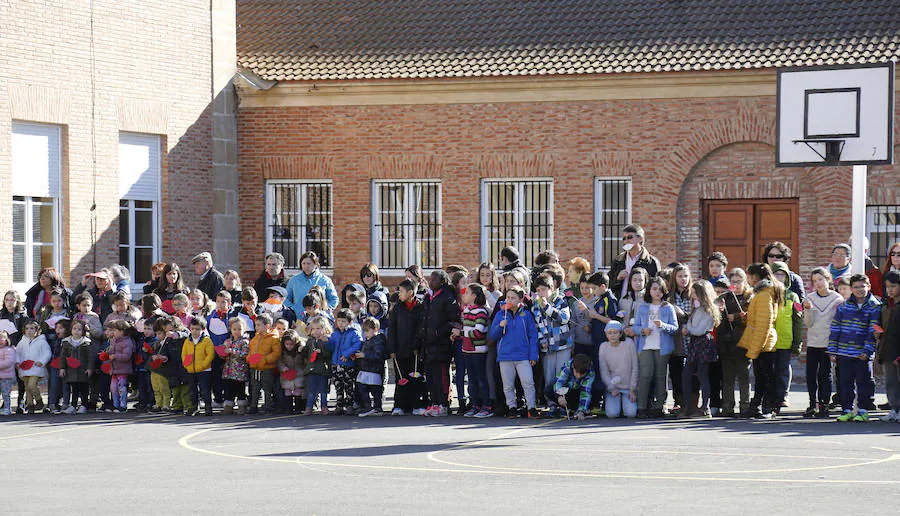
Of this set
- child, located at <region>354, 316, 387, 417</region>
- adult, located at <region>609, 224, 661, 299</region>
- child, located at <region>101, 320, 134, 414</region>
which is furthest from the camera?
child, located at <region>101, 320, 134, 414</region>

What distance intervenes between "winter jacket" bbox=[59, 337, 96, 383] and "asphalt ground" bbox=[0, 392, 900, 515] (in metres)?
0.98

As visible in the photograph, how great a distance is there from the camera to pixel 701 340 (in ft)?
50.6

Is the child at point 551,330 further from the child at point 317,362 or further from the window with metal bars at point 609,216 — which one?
the window with metal bars at point 609,216

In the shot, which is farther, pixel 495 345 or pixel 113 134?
pixel 113 134

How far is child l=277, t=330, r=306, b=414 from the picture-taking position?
1639cm

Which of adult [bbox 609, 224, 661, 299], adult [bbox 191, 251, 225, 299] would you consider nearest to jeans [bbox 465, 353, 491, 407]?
adult [bbox 609, 224, 661, 299]

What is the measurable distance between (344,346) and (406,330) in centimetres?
72

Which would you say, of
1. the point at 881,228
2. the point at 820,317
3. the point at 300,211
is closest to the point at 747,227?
the point at 881,228

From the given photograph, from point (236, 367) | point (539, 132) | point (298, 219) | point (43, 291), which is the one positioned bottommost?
point (236, 367)

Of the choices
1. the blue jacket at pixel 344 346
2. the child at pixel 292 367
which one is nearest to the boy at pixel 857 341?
the blue jacket at pixel 344 346

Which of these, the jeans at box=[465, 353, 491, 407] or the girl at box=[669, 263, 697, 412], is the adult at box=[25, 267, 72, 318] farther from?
the girl at box=[669, 263, 697, 412]

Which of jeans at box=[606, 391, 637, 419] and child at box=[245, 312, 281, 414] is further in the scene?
child at box=[245, 312, 281, 414]

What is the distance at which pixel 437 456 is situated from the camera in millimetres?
12273

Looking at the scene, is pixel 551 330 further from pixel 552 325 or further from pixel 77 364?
pixel 77 364
